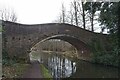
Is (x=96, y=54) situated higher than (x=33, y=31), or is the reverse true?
(x=33, y=31)

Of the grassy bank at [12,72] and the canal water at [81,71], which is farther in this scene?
the canal water at [81,71]

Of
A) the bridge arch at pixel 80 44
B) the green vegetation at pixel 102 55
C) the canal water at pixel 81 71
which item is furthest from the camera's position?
the bridge arch at pixel 80 44

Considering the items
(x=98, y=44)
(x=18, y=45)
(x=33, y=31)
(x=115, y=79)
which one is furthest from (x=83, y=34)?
(x=115, y=79)

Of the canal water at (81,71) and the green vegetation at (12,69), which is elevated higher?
the green vegetation at (12,69)

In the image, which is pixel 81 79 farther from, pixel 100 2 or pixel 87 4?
pixel 87 4

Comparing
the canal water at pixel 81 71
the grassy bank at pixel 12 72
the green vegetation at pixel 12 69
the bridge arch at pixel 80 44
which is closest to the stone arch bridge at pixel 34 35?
the bridge arch at pixel 80 44

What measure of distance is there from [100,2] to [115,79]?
34.1ft

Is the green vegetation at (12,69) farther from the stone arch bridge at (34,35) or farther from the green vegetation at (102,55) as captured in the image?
the green vegetation at (102,55)

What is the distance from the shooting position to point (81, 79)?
11.5m

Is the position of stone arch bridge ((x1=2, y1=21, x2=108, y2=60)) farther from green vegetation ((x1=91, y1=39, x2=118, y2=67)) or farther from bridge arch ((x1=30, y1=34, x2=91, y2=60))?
green vegetation ((x1=91, y1=39, x2=118, y2=67))

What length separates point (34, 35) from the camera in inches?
805

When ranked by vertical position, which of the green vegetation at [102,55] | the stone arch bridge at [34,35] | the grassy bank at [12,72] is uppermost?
the stone arch bridge at [34,35]

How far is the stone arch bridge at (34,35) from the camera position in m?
19.4

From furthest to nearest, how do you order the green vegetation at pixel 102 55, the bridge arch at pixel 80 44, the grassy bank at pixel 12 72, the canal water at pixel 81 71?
the bridge arch at pixel 80 44, the green vegetation at pixel 102 55, the canal water at pixel 81 71, the grassy bank at pixel 12 72
